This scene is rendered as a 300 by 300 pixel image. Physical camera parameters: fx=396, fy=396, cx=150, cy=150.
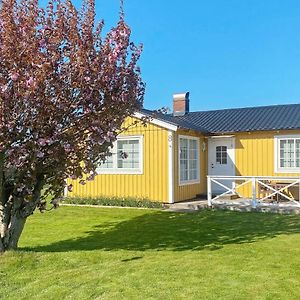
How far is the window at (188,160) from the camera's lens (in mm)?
15141

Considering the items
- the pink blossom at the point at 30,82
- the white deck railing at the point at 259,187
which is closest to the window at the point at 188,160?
the white deck railing at the point at 259,187

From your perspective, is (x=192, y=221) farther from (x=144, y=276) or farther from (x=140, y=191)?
(x=144, y=276)

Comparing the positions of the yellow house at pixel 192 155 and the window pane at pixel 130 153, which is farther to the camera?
the window pane at pixel 130 153

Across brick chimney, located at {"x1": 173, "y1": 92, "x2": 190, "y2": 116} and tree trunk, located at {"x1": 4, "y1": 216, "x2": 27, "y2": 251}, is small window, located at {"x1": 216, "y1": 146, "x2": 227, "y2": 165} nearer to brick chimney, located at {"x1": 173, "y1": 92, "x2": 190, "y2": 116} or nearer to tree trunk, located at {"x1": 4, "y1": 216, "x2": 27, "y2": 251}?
brick chimney, located at {"x1": 173, "y1": 92, "x2": 190, "y2": 116}

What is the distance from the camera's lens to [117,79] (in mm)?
7449

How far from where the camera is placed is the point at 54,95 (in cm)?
692

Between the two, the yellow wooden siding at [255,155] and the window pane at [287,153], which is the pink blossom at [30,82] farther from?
the window pane at [287,153]

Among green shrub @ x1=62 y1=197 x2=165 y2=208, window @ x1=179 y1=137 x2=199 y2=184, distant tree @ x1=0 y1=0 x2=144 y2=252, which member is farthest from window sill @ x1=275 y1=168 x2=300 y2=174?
distant tree @ x1=0 y1=0 x2=144 y2=252

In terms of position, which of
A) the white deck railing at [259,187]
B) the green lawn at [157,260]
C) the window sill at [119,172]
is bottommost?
the green lawn at [157,260]

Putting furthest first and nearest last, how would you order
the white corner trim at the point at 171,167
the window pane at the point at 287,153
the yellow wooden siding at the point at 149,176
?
the window pane at the point at 287,153
the yellow wooden siding at the point at 149,176
the white corner trim at the point at 171,167

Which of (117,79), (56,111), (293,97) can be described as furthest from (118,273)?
(293,97)

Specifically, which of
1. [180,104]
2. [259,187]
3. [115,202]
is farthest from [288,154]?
[115,202]

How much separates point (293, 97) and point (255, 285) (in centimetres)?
1877

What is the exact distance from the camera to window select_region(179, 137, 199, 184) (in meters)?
15.1
